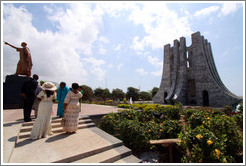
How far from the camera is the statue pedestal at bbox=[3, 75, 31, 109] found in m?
7.16

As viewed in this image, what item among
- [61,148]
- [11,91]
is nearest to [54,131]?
[61,148]

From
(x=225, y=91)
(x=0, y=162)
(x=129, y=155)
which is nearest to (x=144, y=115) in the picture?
(x=129, y=155)

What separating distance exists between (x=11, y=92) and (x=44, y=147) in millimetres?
6754

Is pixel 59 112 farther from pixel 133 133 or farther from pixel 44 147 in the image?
pixel 133 133

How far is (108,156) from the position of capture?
2699 mm

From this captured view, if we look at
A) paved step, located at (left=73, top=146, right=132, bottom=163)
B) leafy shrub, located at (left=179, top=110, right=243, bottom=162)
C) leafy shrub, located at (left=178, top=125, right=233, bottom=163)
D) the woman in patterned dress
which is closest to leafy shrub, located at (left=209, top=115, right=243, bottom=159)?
leafy shrub, located at (left=179, top=110, right=243, bottom=162)

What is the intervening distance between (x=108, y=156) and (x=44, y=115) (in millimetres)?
2167

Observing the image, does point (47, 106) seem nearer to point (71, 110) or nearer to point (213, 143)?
point (71, 110)

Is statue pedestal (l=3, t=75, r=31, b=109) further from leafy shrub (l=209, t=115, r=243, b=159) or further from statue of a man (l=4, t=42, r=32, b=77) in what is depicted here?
leafy shrub (l=209, t=115, r=243, b=159)

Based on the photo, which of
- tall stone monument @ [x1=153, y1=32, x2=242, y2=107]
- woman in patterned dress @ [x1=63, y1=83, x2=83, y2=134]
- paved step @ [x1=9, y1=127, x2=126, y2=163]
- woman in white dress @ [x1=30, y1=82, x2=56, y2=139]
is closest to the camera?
paved step @ [x1=9, y1=127, x2=126, y2=163]

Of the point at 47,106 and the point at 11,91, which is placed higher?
the point at 11,91

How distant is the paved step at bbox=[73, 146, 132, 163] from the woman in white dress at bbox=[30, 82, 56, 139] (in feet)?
5.26

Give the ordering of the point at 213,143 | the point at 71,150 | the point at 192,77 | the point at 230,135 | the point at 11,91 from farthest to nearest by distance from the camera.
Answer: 1. the point at 192,77
2. the point at 11,91
3. the point at 230,135
4. the point at 71,150
5. the point at 213,143

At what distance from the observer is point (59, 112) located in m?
5.21
